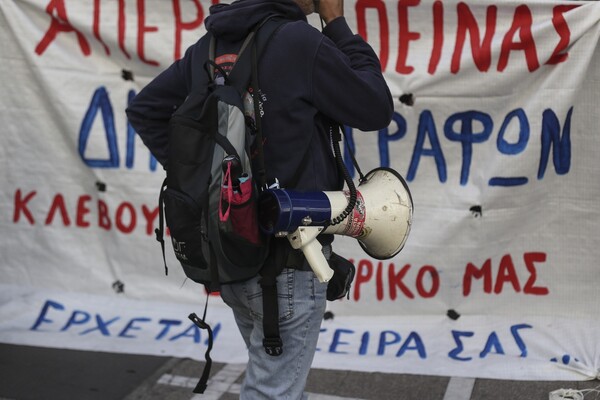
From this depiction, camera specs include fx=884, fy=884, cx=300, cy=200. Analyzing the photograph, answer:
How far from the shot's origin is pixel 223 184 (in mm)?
2281

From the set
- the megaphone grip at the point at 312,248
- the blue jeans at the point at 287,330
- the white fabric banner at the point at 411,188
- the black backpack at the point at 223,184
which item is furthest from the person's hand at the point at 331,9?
the white fabric banner at the point at 411,188

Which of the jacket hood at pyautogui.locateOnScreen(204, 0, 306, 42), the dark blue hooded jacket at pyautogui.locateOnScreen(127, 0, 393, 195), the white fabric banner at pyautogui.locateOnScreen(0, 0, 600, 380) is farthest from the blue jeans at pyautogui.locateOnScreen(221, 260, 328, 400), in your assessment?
the white fabric banner at pyautogui.locateOnScreen(0, 0, 600, 380)

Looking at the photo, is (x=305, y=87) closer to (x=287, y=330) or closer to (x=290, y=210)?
(x=290, y=210)

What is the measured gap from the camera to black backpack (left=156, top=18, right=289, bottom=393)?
232 centimetres

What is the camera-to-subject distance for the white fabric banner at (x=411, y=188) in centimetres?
403

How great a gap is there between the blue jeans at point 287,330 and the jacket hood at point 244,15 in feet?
2.24

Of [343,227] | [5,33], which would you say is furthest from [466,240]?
[5,33]

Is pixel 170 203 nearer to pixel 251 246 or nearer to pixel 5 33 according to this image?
pixel 251 246

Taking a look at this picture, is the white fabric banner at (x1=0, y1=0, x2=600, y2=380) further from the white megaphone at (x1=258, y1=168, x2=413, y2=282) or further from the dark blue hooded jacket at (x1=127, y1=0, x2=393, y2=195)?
the dark blue hooded jacket at (x1=127, y1=0, x2=393, y2=195)

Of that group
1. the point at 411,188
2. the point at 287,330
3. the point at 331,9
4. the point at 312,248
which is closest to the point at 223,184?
the point at 312,248

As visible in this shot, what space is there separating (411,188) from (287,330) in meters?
1.97

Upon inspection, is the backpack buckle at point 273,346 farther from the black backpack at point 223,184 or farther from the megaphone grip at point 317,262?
the megaphone grip at point 317,262

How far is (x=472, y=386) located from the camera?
3.79 meters

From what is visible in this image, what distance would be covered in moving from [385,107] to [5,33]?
9.35 feet
